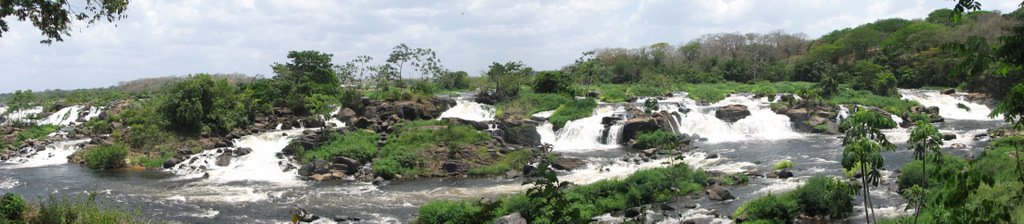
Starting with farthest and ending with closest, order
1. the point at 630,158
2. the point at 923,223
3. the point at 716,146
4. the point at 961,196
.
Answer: the point at 716,146 < the point at 630,158 < the point at 923,223 < the point at 961,196

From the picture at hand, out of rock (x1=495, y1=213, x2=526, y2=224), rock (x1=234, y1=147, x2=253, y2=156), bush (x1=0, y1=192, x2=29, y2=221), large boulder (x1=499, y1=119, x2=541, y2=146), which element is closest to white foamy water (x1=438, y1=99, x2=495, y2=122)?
large boulder (x1=499, y1=119, x2=541, y2=146)

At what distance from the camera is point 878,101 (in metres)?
42.6

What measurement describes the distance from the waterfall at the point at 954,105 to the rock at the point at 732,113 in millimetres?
13808

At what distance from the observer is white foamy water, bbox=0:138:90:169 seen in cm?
3253

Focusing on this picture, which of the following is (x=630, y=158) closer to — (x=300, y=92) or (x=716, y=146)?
(x=716, y=146)

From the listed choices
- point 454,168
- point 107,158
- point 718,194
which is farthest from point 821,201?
point 107,158

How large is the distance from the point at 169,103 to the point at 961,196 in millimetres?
38612

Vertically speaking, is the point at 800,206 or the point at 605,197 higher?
the point at 800,206

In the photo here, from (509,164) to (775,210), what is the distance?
13.5 metres

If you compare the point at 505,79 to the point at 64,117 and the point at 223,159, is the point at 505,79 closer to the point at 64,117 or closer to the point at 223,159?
the point at 223,159

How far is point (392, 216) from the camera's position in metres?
19.0

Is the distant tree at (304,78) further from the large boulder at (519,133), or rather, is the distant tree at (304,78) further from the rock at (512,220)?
the rock at (512,220)

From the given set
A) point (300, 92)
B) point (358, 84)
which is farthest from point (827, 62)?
point (300, 92)

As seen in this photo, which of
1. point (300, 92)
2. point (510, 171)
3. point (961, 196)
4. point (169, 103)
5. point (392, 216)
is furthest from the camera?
point (300, 92)
